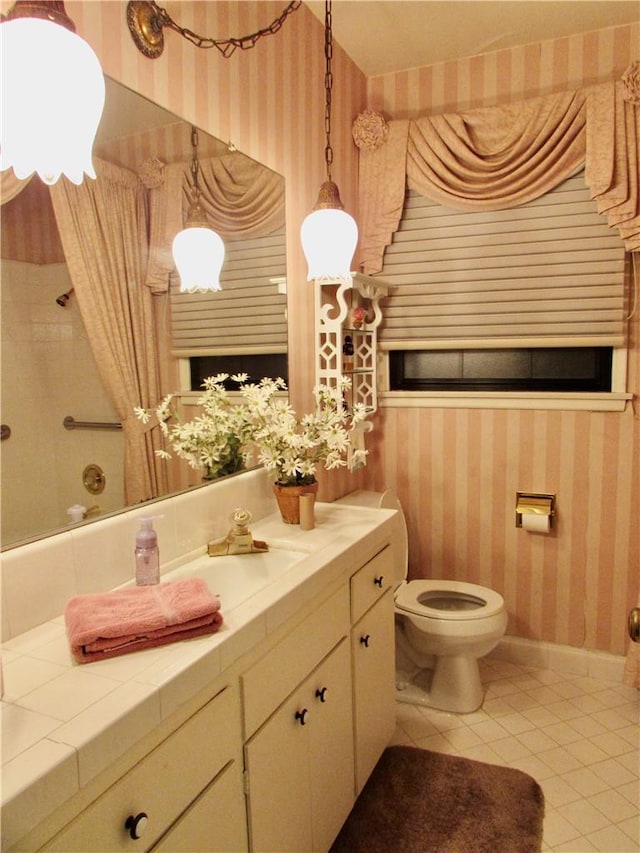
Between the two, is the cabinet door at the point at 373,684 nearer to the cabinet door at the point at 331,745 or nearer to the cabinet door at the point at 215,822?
the cabinet door at the point at 331,745

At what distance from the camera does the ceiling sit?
224 centimetres

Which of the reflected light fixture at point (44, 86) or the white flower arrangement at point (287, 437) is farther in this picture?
the white flower arrangement at point (287, 437)

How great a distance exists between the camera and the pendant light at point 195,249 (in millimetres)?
1678

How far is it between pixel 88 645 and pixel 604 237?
240cm

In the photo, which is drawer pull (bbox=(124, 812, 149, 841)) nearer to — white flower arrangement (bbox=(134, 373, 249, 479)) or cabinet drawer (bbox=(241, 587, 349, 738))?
cabinet drawer (bbox=(241, 587, 349, 738))

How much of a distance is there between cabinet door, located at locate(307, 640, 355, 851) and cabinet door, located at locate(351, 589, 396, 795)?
6 cm

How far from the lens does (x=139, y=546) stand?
53.5 inches

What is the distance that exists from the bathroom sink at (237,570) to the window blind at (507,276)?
1.45 metres

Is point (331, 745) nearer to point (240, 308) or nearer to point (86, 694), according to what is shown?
point (86, 694)

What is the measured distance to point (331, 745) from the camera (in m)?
1.59

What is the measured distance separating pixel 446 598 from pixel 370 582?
0.92m

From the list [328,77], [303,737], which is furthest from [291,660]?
[328,77]

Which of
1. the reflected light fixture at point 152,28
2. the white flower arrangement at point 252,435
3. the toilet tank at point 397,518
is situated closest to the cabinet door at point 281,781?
the white flower arrangement at point 252,435

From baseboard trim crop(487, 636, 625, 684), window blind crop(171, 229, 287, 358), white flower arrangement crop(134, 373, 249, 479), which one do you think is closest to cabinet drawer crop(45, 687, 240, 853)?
white flower arrangement crop(134, 373, 249, 479)
